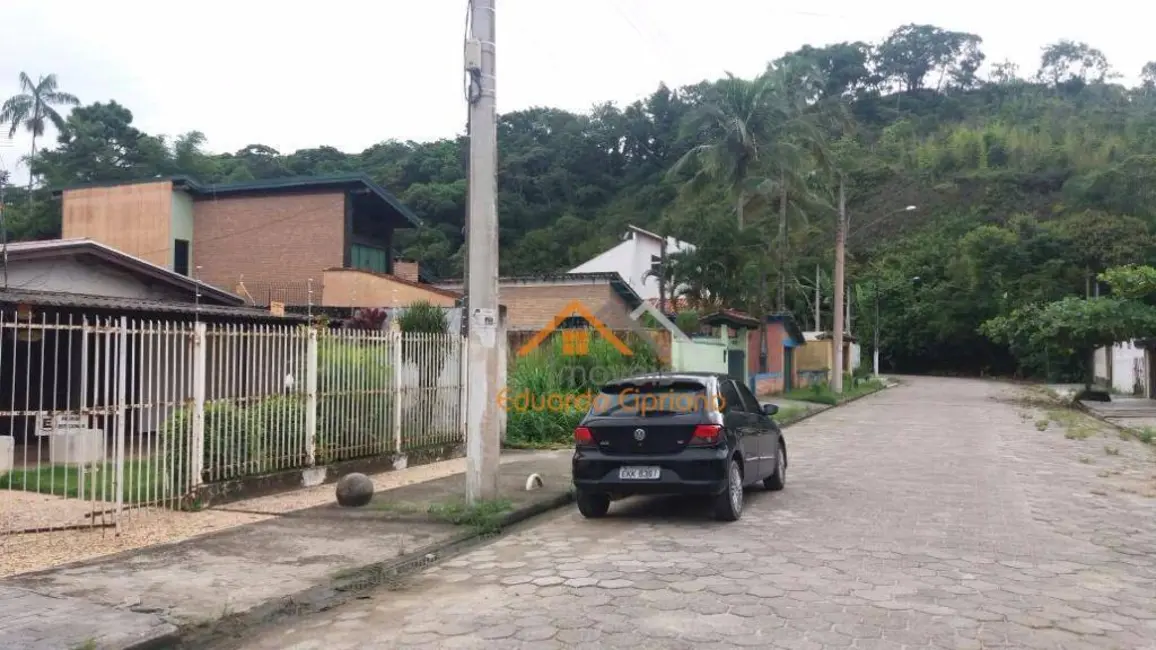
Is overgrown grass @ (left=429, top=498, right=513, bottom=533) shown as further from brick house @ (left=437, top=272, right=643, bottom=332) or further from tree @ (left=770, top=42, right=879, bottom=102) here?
tree @ (left=770, top=42, right=879, bottom=102)

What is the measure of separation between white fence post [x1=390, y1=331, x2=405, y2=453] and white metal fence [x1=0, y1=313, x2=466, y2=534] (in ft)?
0.05

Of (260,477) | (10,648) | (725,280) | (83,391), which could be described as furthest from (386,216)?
(10,648)

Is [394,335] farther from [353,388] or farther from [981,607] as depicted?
[981,607]

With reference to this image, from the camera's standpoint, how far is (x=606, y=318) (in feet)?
96.8

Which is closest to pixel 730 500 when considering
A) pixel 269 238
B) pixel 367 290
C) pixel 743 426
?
pixel 743 426

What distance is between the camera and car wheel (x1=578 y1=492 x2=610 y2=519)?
8945 mm

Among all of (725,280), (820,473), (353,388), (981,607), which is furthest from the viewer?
(725,280)

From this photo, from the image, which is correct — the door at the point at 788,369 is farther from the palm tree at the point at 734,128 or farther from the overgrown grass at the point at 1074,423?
the overgrown grass at the point at 1074,423

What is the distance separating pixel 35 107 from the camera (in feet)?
139

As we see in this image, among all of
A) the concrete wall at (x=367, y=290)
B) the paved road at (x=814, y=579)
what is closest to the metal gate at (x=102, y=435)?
the paved road at (x=814, y=579)

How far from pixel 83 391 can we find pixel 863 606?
6.51 metres

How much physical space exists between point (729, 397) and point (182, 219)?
90.4 ft

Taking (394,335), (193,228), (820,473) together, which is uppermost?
→ (193,228)

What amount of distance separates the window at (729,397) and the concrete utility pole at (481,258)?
2.48m
